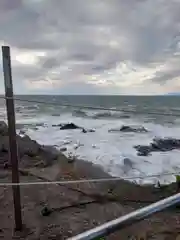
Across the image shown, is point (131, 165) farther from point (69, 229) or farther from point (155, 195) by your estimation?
point (69, 229)

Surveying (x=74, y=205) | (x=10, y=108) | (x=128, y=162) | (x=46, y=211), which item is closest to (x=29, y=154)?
(x=128, y=162)

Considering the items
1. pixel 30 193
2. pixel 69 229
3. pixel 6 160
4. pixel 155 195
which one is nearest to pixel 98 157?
pixel 6 160

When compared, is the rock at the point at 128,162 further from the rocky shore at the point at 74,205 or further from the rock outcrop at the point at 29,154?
the rock outcrop at the point at 29,154

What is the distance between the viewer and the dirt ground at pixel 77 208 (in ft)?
12.3

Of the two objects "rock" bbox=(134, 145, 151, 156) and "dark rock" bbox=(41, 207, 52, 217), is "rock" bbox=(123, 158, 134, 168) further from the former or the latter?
"dark rock" bbox=(41, 207, 52, 217)

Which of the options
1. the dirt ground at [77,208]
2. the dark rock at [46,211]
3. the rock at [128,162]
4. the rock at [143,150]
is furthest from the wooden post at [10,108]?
the rock at [143,150]

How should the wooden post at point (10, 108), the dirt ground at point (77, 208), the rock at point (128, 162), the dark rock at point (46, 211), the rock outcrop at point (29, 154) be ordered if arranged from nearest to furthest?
the wooden post at point (10, 108)
the dirt ground at point (77, 208)
the dark rock at point (46, 211)
the rock outcrop at point (29, 154)
the rock at point (128, 162)

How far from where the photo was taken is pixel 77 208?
461 cm

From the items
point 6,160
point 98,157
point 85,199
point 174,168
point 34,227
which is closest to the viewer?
point 34,227

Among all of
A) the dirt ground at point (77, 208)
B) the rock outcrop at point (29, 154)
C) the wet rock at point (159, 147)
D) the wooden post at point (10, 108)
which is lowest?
the wet rock at point (159, 147)

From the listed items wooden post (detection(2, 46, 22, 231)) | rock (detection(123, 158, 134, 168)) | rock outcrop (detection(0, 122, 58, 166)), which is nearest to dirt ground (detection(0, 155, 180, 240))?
wooden post (detection(2, 46, 22, 231))

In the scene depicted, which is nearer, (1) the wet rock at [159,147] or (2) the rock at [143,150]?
(2) the rock at [143,150]

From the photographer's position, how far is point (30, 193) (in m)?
5.06

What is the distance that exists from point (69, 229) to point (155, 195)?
2.28 m
